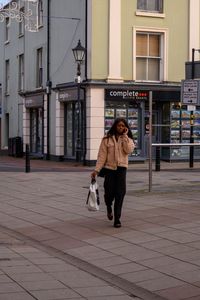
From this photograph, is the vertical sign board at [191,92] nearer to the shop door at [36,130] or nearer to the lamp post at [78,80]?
the lamp post at [78,80]

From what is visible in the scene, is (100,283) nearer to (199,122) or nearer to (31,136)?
(199,122)

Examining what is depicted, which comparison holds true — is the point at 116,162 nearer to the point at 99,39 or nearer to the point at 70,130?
the point at 99,39

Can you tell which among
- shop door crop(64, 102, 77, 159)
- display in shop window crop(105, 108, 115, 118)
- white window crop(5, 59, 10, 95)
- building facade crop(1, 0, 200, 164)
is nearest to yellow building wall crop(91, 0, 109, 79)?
building facade crop(1, 0, 200, 164)

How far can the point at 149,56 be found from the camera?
26.3 m

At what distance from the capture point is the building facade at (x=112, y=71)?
81.7ft

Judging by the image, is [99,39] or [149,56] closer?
[99,39]

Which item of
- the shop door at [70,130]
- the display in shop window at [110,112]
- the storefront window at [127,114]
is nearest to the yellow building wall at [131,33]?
the storefront window at [127,114]

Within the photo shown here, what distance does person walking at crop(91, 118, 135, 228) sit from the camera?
982 cm

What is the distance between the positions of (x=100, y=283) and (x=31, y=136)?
87.1 ft

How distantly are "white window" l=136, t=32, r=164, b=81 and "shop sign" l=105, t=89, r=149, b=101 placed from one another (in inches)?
31.5

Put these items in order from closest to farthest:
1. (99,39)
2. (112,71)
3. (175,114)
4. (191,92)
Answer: (191,92) < (99,39) < (112,71) < (175,114)

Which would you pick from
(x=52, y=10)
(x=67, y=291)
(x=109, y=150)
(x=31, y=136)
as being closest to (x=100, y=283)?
(x=67, y=291)

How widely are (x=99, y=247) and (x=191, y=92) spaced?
7.48 m

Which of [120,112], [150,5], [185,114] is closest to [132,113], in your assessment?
[120,112]
